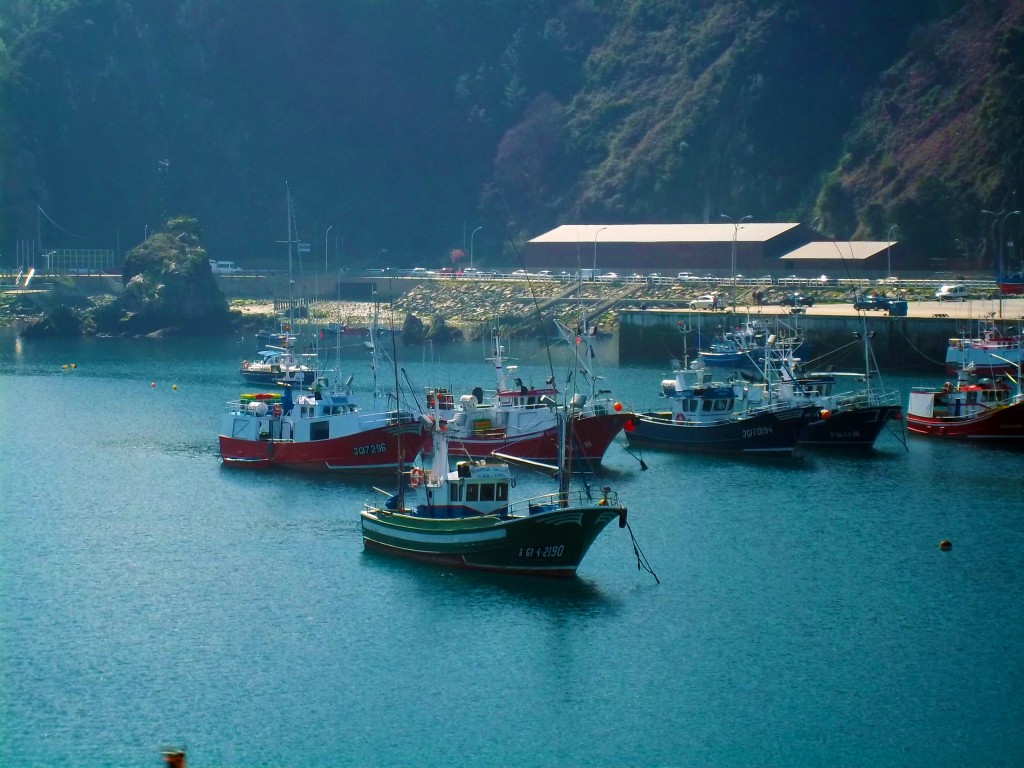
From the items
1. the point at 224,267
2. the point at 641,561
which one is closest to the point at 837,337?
the point at 641,561

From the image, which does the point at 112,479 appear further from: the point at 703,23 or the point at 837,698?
the point at 703,23

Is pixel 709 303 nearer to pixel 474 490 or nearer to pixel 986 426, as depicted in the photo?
pixel 986 426

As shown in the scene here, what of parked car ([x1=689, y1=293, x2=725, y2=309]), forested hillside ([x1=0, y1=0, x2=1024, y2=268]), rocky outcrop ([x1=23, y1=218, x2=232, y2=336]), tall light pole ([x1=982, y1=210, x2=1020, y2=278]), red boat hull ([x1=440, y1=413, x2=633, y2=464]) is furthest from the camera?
forested hillside ([x1=0, y1=0, x2=1024, y2=268])

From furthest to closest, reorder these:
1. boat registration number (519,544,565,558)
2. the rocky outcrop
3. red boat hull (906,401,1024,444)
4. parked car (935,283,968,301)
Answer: the rocky outcrop
parked car (935,283,968,301)
red boat hull (906,401,1024,444)
boat registration number (519,544,565,558)

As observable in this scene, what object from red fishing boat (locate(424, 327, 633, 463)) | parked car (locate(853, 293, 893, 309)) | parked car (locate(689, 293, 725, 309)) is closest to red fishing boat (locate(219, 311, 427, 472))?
red fishing boat (locate(424, 327, 633, 463))

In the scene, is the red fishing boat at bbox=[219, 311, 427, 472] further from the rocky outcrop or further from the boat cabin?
the rocky outcrop

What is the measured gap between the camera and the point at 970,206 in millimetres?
135125

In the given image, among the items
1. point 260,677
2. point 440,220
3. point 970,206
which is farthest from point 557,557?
point 440,220

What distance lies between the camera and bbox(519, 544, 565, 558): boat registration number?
4039cm

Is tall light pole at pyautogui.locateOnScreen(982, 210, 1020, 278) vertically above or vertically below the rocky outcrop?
above

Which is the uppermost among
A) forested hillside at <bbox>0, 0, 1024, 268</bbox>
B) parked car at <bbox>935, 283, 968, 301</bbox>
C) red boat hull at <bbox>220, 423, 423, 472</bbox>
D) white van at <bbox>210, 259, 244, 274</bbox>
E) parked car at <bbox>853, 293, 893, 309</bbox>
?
forested hillside at <bbox>0, 0, 1024, 268</bbox>

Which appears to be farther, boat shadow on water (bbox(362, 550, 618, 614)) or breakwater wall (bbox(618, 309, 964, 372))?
breakwater wall (bbox(618, 309, 964, 372))

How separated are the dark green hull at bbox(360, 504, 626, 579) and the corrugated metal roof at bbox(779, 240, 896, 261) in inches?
3532

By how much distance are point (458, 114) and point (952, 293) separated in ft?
306
